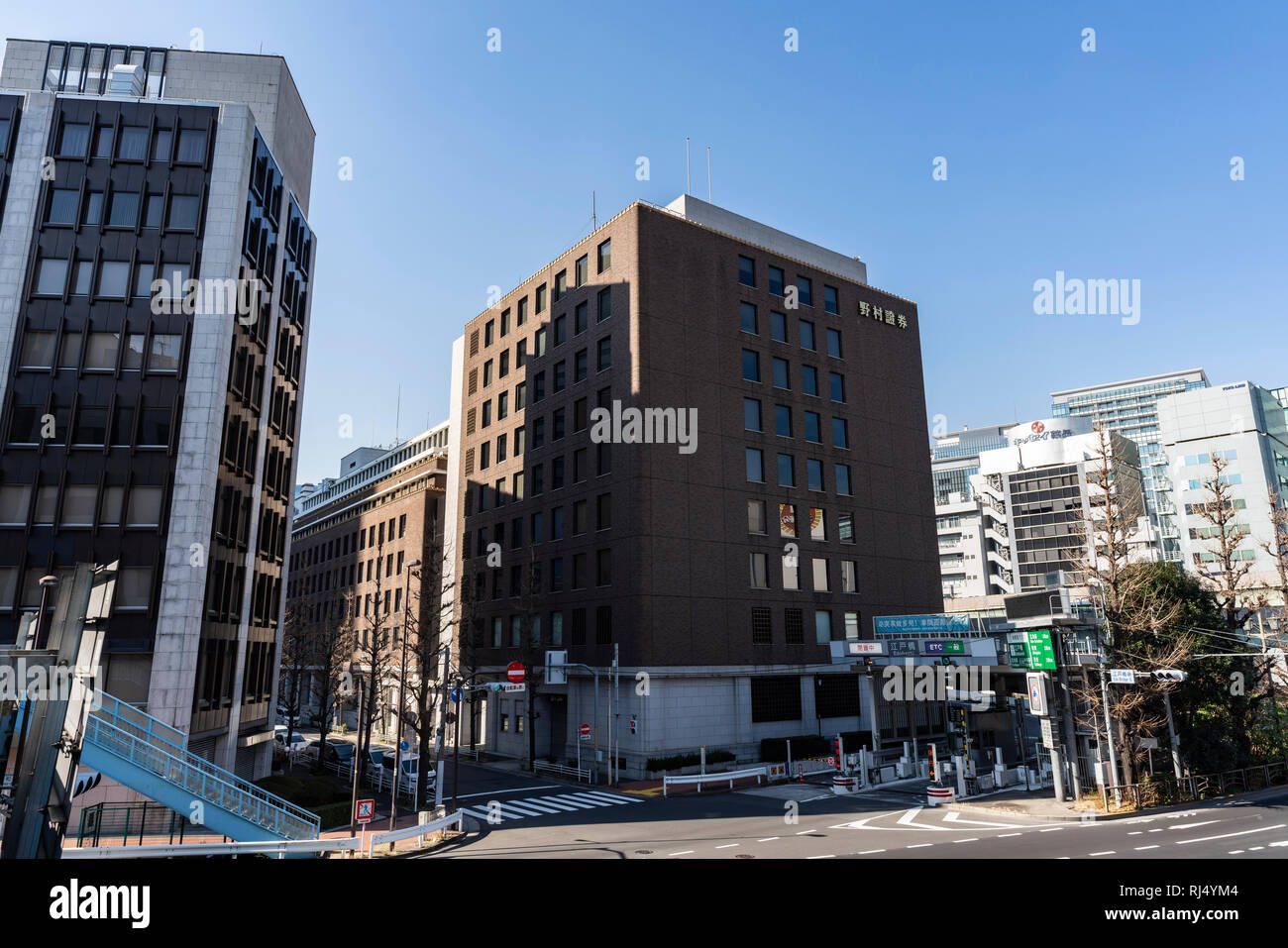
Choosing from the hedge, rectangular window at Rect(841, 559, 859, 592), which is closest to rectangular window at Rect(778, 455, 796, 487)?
rectangular window at Rect(841, 559, 859, 592)

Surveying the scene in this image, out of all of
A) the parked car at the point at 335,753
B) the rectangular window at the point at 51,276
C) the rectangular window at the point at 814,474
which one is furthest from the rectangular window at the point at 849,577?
the rectangular window at the point at 51,276

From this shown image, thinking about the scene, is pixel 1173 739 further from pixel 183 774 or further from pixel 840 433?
pixel 183 774

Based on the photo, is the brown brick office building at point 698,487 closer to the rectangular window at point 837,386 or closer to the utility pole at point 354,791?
the rectangular window at point 837,386

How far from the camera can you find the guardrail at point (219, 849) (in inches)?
786

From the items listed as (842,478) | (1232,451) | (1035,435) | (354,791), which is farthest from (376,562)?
(1232,451)

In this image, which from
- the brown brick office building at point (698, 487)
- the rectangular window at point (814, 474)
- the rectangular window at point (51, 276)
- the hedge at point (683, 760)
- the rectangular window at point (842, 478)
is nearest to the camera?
the rectangular window at point (51, 276)

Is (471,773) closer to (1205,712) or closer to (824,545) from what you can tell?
(824,545)

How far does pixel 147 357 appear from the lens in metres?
34.8

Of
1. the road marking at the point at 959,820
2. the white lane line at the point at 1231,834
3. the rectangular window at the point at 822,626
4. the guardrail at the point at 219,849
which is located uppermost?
the rectangular window at the point at 822,626

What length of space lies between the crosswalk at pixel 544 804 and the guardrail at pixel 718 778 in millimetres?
2079

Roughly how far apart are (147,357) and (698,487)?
98.9ft

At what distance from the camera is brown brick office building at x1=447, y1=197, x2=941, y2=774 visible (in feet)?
156
